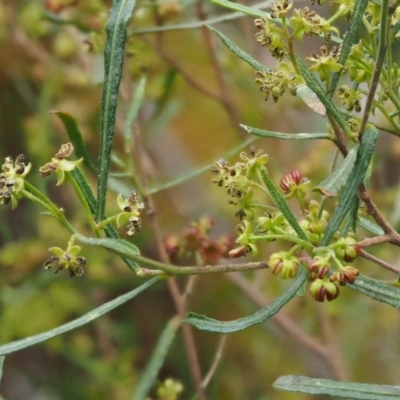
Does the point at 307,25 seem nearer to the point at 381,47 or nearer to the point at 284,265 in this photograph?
the point at 381,47

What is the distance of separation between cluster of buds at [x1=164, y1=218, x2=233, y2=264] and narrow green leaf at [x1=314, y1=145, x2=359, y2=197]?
0.26m

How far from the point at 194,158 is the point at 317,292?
1.40 metres

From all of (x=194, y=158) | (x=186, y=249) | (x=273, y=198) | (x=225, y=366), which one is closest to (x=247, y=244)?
(x=273, y=198)

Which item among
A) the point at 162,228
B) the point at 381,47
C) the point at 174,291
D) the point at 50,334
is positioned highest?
the point at 381,47

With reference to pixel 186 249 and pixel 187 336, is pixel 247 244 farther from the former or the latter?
pixel 187 336

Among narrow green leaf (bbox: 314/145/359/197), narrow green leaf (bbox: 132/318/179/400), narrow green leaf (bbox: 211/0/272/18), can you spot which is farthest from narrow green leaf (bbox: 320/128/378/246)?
narrow green leaf (bbox: 132/318/179/400)

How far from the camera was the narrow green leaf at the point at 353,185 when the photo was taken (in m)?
0.46

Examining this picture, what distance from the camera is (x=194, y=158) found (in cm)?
183

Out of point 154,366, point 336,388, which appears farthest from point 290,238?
point 154,366

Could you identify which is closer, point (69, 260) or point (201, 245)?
point (69, 260)

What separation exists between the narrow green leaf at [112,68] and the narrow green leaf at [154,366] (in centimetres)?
32

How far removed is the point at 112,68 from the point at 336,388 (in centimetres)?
29

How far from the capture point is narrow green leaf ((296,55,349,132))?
1.49 ft

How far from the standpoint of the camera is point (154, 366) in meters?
0.78
